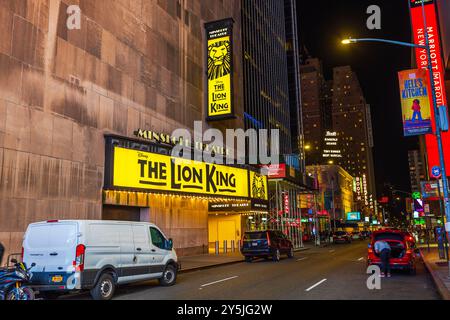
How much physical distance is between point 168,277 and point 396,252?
946cm

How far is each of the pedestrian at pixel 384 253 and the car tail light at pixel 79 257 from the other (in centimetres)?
1079

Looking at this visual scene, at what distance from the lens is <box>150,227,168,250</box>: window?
14.0m

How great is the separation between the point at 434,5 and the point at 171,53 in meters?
21.6

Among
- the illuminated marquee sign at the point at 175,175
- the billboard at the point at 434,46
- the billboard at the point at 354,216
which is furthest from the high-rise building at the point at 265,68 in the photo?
the billboard at the point at 354,216

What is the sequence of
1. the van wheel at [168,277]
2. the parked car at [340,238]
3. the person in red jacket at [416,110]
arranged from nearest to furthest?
1. the van wheel at [168,277]
2. the person in red jacket at [416,110]
3. the parked car at [340,238]

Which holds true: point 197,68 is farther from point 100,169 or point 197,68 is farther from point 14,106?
point 14,106

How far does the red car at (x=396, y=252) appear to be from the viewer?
53.5 feet

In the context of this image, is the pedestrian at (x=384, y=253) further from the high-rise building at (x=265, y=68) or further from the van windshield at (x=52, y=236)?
the high-rise building at (x=265, y=68)

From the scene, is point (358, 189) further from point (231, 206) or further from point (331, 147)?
point (231, 206)

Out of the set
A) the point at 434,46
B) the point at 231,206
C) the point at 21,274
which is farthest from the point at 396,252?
the point at 434,46

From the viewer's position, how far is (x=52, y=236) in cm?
1120

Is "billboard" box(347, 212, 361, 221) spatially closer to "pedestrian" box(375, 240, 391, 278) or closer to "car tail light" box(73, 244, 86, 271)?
"pedestrian" box(375, 240, 391, 278)

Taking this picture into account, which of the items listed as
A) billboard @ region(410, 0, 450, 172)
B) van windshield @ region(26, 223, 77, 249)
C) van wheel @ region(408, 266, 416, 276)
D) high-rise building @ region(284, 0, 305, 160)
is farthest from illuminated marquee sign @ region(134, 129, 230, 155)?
high-rise building @ region(284, 0, 305, 160)
